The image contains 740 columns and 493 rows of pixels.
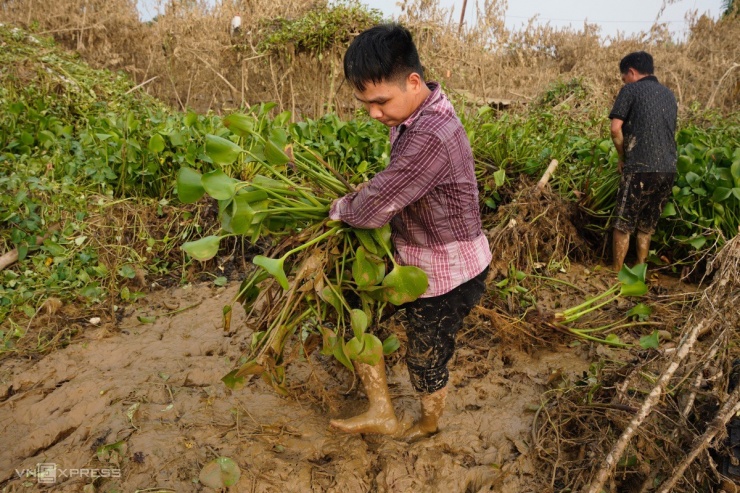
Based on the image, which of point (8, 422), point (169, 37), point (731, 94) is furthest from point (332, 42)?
point (731, 94)

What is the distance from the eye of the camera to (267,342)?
1889 millimetres

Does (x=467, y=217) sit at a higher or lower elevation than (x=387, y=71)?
lower

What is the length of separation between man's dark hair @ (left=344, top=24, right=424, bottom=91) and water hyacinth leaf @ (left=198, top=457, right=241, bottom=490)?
141cm

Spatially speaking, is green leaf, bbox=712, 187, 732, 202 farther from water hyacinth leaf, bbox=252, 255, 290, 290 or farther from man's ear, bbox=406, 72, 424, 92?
water hyacinth leaf, bbox=252, 255, 290, 290

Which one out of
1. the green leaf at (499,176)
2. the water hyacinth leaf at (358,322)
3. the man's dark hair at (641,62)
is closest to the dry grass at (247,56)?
the man's dark hair at (641,62)

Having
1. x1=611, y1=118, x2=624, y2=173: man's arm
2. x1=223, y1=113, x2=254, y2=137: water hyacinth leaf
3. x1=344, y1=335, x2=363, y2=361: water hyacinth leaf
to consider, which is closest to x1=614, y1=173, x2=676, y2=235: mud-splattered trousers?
x1=611, y1=118, x2=624, y2=173: man's arm

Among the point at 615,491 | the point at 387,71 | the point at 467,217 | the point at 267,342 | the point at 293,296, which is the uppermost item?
the point at 387,71

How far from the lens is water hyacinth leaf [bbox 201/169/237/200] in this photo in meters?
1.71

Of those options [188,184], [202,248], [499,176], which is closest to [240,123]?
[188,184]

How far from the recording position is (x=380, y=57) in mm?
1591

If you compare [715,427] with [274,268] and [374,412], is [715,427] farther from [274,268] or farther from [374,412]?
[274,268]

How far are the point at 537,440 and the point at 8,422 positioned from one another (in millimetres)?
2270

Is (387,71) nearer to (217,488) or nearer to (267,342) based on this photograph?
(267,342)

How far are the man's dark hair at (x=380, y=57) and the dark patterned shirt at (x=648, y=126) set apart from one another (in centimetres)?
252
